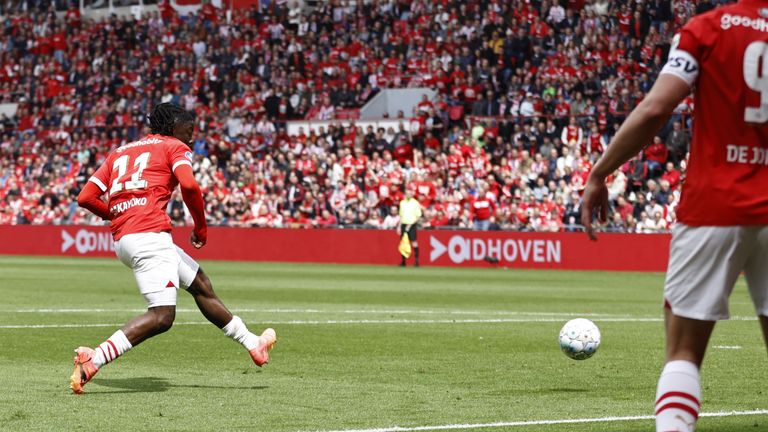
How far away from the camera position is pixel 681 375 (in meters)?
5.38

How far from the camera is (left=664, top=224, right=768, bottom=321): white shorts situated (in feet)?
17.4

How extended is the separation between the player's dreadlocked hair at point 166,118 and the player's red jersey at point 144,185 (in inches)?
5.4

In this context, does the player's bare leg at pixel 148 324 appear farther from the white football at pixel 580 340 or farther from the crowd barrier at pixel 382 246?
the crowd barrier at pixel 382 246

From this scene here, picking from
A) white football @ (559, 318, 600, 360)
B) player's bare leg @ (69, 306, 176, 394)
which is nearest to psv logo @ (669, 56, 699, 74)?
player's bare leg @ (69, 306, 176, 394)

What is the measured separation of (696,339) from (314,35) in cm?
4128

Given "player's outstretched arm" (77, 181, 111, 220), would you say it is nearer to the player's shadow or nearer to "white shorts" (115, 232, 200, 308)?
"white shorts" (115, 232, 200, 308)

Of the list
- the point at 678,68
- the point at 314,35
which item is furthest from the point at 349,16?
the point at 678,68

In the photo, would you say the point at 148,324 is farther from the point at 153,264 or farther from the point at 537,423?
the point at 537,423

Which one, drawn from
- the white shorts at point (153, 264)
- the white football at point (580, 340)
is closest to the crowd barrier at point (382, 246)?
the white football at point (580, 340)

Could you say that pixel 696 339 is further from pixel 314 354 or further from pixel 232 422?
pixel 314 354

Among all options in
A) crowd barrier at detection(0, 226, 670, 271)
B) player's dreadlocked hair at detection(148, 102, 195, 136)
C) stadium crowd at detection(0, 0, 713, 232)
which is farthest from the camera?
stadium crowd at detection(0, 0, 713, 232)

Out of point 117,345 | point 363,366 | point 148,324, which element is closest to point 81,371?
point 117,345

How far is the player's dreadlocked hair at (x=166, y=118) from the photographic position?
1027cm

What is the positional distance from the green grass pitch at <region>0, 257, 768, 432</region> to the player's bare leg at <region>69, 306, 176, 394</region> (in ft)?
0.53
